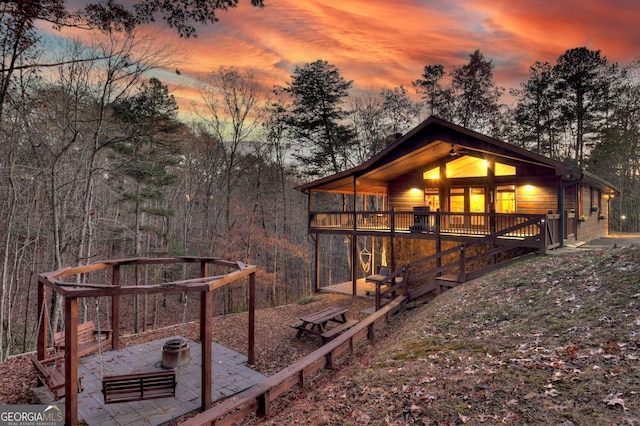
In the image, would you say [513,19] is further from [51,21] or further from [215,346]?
[215,346]

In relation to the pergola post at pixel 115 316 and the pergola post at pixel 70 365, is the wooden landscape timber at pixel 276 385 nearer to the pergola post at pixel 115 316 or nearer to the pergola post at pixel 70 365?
the pergola post at pixel 70 365

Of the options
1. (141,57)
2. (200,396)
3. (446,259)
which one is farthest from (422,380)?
(141,57)

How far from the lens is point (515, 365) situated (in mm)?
4570

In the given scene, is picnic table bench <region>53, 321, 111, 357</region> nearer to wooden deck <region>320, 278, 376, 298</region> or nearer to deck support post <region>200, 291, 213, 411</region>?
deck support post <region>200, 291, 213, 411</region>

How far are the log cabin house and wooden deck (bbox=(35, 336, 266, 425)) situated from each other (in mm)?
7706

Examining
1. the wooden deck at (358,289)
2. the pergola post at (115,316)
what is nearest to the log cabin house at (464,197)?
the wooden deck at (358,289)

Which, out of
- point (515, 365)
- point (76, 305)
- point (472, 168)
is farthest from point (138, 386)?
point (472, 168)

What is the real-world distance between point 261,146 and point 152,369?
17723 mm

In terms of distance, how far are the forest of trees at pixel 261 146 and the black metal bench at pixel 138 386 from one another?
8.31m

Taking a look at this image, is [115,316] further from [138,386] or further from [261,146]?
[261,146]

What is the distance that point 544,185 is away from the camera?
13.3 meters

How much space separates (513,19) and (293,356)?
14.4 metres

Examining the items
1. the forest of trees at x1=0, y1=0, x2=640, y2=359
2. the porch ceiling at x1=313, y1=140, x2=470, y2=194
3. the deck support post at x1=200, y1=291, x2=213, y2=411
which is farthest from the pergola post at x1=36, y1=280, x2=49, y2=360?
the porch ceiling at x1=313, y1=140, x2=470, y2=194

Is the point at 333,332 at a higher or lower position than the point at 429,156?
lower
